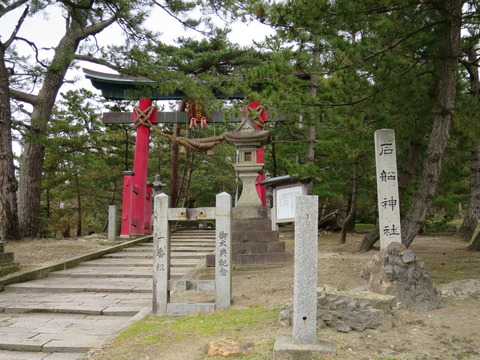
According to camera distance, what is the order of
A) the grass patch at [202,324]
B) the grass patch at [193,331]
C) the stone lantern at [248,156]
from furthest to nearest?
the stone lantern at [248,156], the grass patch at [202,324], the grass patch at [193,331]

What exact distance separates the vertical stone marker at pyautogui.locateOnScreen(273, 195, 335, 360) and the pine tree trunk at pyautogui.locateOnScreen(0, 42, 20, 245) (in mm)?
9516

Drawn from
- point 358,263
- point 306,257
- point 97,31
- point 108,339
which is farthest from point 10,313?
point 97,31

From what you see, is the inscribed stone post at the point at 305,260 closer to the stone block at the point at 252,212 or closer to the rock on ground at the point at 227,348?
the rock on ground at the point at 227,348

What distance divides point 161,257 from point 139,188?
980 centimetres

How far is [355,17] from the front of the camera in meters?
5.14

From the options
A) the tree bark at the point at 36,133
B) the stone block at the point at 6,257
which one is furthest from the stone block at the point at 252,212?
the tree bark at the point at 36,133

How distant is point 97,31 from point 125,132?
683 centimetres

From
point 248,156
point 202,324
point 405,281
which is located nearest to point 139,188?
point 248,156

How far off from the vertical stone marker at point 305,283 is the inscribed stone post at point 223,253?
1680 millimetres

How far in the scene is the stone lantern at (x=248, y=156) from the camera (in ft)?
31.2

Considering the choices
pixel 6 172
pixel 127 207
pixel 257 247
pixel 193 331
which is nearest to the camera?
pixel 193 331

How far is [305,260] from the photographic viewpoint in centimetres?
334

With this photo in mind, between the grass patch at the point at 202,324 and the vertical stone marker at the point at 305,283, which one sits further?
the grass patch at the point at 202,324

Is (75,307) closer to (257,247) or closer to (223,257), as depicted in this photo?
(223,257)
